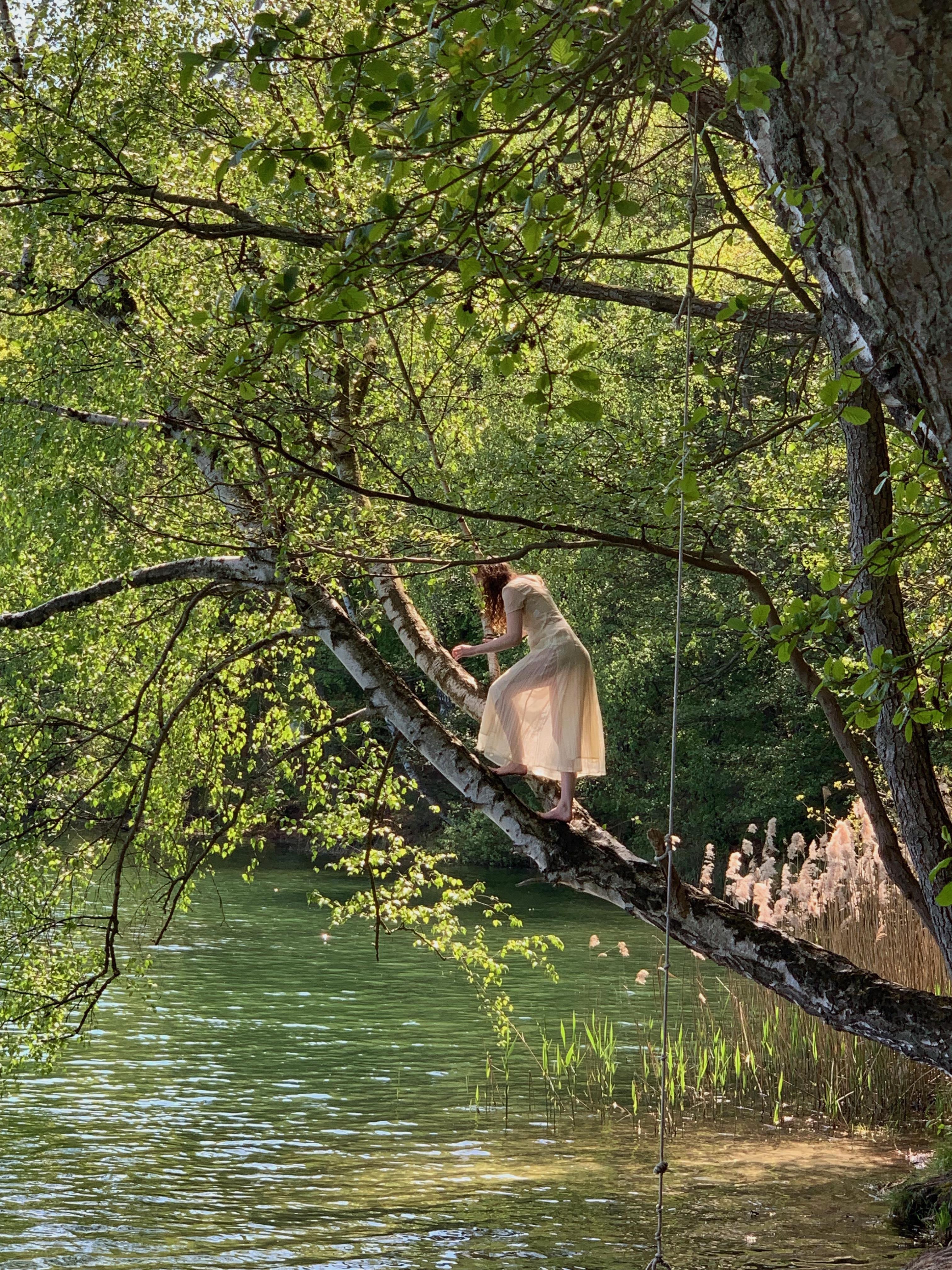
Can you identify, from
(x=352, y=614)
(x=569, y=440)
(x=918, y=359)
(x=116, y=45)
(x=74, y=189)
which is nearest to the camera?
(x=918, y=359)

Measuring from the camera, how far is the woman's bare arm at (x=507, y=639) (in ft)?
23.2

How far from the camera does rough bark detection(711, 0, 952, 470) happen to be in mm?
2457

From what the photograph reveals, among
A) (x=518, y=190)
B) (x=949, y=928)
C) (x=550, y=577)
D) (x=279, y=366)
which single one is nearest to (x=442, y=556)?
(x=279, y=366)

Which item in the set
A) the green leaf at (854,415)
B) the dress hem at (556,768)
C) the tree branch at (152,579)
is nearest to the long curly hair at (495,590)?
the dress hem at (556,768)

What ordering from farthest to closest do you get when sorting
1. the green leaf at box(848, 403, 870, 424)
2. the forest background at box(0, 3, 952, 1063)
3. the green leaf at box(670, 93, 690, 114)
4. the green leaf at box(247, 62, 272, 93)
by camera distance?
the forest background at box(0, 3, 952, 1063) → the green leaf at box(848, 403, 870, 424) → the green leaf at box(670, 93, 690, 114) → the green leaf at box(247, 62, 272, 93)

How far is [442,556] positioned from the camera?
21.4 ft

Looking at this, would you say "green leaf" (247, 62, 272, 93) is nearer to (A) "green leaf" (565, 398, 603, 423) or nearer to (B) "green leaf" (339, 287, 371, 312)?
(B) "green leaf" (339, 287, 371, 312)

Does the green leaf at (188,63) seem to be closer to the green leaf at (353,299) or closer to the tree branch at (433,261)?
the green leaf at (353,299)

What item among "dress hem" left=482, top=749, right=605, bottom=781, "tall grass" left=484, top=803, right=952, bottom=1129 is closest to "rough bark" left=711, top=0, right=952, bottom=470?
"dress hem" left=482, top=749, right=605, bottom=781

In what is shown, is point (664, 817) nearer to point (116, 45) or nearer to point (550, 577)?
point (550, 577)

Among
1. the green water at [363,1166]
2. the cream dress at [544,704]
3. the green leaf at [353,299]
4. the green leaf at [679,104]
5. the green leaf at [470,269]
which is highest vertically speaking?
the green leaf at [679,104]

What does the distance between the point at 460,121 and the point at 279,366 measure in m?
3.43

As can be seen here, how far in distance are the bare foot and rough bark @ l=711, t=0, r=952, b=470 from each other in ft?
12.0

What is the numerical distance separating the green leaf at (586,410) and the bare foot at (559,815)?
11.5 ft
